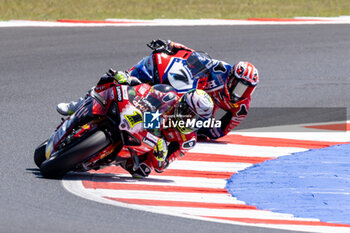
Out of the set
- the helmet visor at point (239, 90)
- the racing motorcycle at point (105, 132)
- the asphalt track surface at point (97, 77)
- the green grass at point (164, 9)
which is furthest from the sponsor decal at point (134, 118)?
the green grass at point (164, 9)

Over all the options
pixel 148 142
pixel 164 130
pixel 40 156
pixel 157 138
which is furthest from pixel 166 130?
pixel 40 156

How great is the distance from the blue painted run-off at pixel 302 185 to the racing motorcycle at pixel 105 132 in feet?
3.72

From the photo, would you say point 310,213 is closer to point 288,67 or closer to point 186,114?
point 186,114

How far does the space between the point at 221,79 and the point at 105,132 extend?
8.84ft

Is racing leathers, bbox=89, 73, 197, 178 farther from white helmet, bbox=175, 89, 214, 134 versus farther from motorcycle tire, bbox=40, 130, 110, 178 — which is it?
motorcycle tire, bbox=40, 130, 110, 178

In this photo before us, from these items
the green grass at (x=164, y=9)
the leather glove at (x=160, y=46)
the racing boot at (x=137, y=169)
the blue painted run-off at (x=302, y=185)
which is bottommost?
the green grass at (x=164, y=9)

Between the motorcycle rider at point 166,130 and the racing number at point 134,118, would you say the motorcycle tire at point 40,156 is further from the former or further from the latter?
the racing number at point 134,118

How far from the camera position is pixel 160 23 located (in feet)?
56.0

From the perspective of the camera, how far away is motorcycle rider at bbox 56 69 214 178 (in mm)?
8125

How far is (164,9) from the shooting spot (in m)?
19.2

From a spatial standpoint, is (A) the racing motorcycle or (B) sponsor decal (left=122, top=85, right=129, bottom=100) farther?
(B) sponsor decal (left=122, top=85, right=129, bottom=100)

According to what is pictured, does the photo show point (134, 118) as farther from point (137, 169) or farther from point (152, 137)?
point (137, 169)

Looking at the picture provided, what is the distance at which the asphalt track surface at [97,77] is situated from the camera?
22.3ft

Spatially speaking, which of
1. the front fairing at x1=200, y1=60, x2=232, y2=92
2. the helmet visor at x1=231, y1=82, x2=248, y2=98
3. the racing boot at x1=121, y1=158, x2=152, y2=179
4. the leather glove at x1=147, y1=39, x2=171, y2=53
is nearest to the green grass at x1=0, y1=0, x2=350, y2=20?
the leather glove at x1=147, y1=39, x2=171, y2=53
